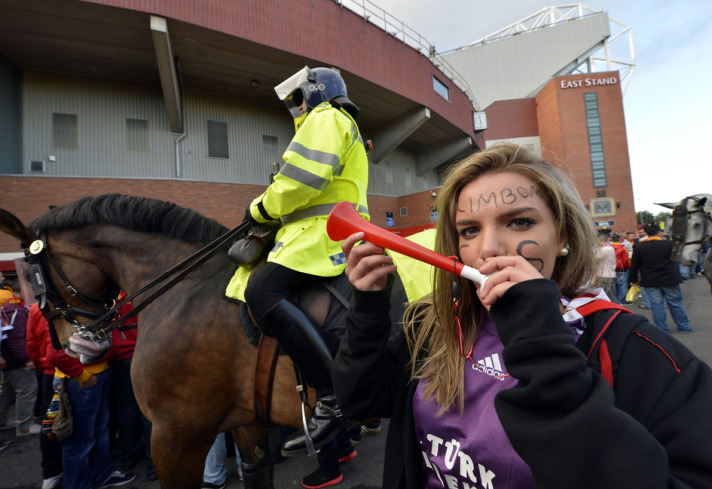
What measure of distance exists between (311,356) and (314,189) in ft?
3.25

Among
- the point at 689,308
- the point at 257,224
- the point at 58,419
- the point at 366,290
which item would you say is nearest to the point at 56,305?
the point at 58,419

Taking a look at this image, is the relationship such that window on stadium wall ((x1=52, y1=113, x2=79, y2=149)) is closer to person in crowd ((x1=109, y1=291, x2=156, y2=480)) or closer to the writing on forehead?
person in crowd ((x1=109, y1=291, x2=156, y2=480))

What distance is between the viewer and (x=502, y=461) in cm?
95

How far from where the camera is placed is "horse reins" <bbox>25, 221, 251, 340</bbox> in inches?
96.7

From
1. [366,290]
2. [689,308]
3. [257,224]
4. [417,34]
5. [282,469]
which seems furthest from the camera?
[417,34]

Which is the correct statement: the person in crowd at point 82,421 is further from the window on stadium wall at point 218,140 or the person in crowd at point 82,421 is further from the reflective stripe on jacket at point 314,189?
the window on stadium wall at point 218,140

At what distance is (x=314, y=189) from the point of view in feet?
6.75

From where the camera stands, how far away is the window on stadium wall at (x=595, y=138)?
126 ft

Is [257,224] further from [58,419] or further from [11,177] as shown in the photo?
[11,177]

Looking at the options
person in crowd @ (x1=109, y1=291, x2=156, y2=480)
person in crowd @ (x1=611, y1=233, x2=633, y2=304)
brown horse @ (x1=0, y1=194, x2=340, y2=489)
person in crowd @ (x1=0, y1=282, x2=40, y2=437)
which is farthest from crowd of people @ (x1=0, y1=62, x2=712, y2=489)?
person in crowd @ (x1=611, y1=233, x2=633, y2=304)

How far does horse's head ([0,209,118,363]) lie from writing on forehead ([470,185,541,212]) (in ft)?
9.20

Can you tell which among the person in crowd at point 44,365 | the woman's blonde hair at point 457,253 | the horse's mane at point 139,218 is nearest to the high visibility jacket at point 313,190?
the horse's mane at point 139,218

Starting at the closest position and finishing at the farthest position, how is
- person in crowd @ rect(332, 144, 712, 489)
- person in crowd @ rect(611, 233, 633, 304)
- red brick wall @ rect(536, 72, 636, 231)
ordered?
person in crowd @ rect(332, 144, 712, 489) < person in crowd @ rect(611, 233, 633, 304) < red brick wall @ rect(536, 72, 636, 231)

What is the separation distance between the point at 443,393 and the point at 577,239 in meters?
0.66
